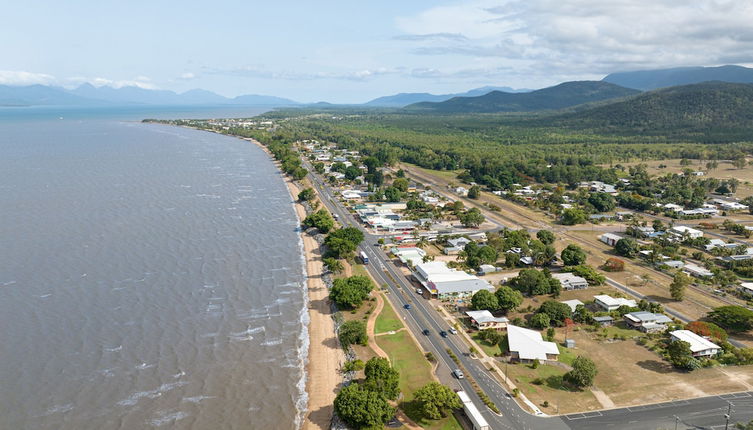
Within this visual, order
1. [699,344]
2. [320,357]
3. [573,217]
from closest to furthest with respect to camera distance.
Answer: [699,344] → [320,357] → [573,217]

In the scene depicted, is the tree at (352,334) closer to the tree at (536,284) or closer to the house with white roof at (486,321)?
the house with white roof at (486,321)

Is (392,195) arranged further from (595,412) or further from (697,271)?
(595,412)

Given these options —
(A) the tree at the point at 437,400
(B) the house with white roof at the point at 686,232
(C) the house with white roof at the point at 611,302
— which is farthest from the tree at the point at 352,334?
(B) the house with white roof at the point at 686,232

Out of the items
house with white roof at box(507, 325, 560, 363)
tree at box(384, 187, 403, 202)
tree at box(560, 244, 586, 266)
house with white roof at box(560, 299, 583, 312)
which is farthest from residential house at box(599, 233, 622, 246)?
tree at box(384, 187, 403, 202)

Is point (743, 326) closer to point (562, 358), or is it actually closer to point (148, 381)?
point (562, 358)

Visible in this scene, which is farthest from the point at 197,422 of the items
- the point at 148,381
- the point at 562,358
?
the point at 562,358

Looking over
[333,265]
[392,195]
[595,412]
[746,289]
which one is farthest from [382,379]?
[392,195]
